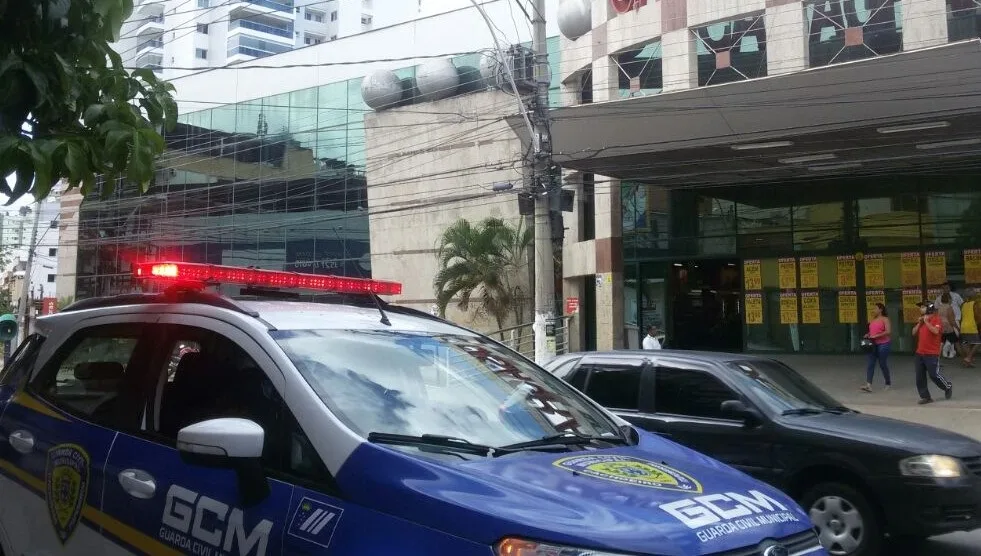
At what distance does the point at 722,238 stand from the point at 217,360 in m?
20.6

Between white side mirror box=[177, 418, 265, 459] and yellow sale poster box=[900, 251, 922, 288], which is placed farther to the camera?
yellow sale poster box=[900, 251, 922, 288]

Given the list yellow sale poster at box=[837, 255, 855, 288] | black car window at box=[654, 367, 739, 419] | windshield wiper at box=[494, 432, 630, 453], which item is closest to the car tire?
black car window at box=[654, 367, 739, 419]

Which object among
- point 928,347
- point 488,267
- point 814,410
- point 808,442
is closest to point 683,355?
point 814,410

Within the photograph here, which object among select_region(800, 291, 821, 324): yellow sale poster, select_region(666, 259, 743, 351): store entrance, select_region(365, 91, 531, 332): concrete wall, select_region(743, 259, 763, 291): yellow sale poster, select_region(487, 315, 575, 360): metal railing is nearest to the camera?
select_region(800, 291, 821, 324): yellow sale poster

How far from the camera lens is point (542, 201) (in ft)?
56.2

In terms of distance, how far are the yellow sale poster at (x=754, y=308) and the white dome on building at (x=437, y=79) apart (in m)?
13.6

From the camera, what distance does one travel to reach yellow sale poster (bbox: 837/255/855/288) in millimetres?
20594

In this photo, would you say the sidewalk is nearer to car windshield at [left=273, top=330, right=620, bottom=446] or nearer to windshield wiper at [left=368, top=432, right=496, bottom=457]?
car windshield at [left=273, top=330, right=620, bottom=446]

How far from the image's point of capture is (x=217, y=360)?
3453 millimetres

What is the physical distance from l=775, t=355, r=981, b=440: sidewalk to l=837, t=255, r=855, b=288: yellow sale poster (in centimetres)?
178

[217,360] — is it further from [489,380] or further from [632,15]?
[632,15]

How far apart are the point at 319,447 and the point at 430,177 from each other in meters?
28.0

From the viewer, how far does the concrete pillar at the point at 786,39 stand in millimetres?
18578

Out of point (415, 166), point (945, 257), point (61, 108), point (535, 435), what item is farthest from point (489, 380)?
point (415, 166)
